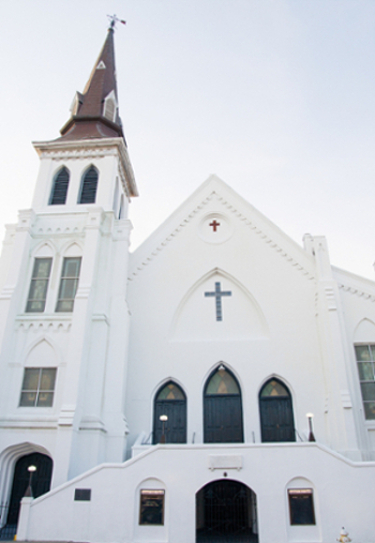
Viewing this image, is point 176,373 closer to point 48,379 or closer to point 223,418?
point 223,418

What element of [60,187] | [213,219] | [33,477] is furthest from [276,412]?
[60,187]

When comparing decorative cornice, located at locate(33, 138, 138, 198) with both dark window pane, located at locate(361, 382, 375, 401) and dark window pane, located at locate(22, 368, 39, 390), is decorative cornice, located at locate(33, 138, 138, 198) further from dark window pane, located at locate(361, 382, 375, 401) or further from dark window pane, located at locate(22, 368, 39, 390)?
dark window pane, located at locate(361, 382, 375, 401)

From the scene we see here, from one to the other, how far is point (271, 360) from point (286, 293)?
8.29ft

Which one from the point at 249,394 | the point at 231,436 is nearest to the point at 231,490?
the point at 231,436

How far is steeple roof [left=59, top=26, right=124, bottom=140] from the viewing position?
20130mm

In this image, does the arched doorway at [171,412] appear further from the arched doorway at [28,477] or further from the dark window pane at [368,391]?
the dark window pane at [368,391]

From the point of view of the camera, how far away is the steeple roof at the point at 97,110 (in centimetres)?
2013

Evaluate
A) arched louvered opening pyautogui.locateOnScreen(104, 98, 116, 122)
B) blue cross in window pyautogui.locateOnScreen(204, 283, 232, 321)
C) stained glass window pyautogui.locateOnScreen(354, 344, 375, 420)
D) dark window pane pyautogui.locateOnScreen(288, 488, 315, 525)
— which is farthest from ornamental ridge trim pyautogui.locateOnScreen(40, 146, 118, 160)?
dark window pane pyautogui.locateOnScreen(288, 488, 315, 525)

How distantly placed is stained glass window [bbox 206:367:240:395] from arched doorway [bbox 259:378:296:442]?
3.10 feet

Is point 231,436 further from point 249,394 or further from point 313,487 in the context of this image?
point 313,487

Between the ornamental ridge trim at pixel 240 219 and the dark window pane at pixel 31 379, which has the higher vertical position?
the ornamental ridge trim at pixel 240 219

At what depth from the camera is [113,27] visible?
25500mm

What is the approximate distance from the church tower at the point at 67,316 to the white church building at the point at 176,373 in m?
0.06

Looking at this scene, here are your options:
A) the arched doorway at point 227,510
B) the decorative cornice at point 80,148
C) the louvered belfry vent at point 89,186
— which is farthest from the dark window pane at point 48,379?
the decorative cornice at point 80,148
